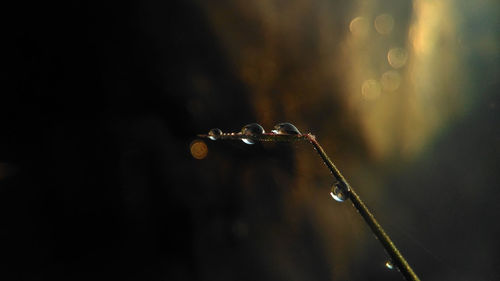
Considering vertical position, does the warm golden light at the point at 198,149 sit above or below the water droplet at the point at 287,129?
above

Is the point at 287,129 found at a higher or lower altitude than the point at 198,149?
lower

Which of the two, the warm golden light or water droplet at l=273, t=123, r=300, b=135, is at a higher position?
the warm golden light

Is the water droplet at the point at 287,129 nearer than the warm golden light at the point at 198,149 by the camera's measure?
Yes

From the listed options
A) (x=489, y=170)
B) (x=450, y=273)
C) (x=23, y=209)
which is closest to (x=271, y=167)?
(x=450, y=273)

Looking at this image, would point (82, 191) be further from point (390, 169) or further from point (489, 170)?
point (489, 170)

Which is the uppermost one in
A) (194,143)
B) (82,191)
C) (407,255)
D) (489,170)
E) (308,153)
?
(194,143)

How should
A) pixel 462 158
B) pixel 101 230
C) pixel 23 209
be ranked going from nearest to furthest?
1. pixel 23 209
2. pixel 101 230
3. pixel 462 158

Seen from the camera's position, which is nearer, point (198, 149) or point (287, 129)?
point (287, 129)

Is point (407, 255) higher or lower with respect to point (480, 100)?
lower
